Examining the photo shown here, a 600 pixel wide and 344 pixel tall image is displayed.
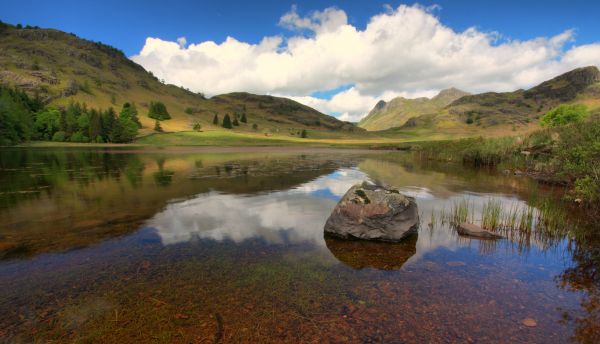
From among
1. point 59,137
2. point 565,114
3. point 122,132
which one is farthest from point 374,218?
point 59,137

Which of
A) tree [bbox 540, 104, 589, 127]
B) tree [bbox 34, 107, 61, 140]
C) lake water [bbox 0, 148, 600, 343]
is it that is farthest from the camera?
tree [bbox 34, 107, 61, 140]

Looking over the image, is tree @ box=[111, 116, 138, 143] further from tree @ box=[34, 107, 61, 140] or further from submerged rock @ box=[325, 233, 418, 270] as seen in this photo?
submerged rock @ box=[325, 233, 418, 270]

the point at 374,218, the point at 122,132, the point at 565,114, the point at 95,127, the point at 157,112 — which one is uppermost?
the point at 157,112

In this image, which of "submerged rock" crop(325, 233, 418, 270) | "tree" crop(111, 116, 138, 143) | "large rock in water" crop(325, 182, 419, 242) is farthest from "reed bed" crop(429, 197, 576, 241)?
"tree" crop(111, 116, 138, 143)

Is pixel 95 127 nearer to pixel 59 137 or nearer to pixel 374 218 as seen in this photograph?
pixel 59 137

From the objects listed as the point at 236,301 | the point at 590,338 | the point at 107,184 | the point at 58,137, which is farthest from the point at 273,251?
the point at 58,137

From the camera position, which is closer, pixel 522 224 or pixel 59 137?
pixel 522 224

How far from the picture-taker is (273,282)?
26.5 feet

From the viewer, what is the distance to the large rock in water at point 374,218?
11602 mm

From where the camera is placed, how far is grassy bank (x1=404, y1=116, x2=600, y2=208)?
1547 cm

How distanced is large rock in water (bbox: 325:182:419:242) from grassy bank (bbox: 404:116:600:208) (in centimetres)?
860

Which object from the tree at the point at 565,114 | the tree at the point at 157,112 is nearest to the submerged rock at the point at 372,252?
the tree at the point at 565,114

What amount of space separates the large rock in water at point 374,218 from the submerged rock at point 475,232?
6.46 ft

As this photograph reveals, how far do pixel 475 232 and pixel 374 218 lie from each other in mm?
4217
